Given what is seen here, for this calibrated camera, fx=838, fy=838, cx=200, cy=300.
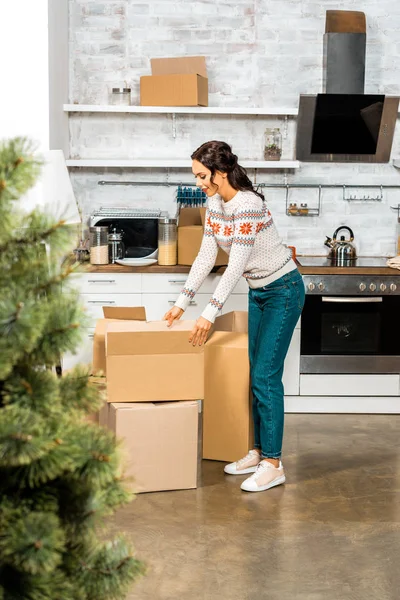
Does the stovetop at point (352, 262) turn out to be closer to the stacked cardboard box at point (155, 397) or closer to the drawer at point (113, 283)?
the drawer at point (113, 283)

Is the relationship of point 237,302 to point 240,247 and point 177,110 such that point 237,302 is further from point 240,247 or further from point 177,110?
point 240,247

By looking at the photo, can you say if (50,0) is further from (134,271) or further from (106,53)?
(134,271)

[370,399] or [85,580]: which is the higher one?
[85,580]

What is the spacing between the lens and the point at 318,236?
5832 millimetres

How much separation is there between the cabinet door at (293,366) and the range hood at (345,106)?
1.39 m

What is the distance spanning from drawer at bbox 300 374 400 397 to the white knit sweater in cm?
149

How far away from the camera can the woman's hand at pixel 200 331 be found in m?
3.62

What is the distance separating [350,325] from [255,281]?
59.5 inches

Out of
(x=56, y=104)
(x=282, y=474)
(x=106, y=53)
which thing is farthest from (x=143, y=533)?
(x=106, y=53)

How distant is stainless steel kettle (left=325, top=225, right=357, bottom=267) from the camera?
550 centimetres

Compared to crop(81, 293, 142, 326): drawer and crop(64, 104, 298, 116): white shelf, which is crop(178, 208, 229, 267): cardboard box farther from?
crop(64, 104, 298, 116): white shelf

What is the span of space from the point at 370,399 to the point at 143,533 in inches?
89.4

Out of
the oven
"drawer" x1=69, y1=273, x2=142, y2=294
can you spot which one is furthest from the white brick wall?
the oven

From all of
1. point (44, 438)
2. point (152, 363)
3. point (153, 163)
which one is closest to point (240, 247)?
point (152, 363)
